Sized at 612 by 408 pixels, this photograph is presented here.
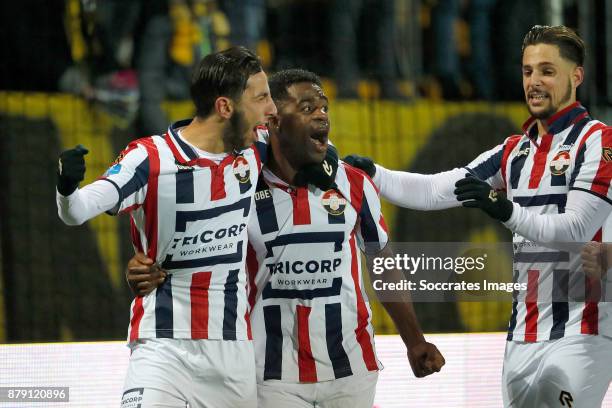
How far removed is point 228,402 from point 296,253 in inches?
21.9

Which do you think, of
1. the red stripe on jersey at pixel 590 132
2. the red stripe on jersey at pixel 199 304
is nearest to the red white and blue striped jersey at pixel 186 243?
the red stripe on jersey at pixel 199 304

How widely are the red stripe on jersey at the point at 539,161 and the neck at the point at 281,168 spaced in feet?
2.92

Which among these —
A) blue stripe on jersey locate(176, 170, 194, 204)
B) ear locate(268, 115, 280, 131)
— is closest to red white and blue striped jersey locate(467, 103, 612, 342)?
ear locate(268, 115, 280, 131)

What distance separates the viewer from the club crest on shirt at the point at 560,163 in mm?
3689

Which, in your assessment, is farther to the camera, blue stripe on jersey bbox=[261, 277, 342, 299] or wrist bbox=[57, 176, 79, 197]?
blue stripe on jersey bbox=[261, 277, 342, 299]

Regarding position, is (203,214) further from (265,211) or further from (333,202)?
(333,202)

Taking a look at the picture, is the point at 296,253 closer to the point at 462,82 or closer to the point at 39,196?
the point at 39,196

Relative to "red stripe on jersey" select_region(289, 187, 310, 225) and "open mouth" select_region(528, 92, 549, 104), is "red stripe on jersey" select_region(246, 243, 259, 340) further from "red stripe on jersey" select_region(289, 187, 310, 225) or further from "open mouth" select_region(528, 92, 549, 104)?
"open mouth" select_region(528, 92, 549, 104)

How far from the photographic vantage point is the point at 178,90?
7.89 meters

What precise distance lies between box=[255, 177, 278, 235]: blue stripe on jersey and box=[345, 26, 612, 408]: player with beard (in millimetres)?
507

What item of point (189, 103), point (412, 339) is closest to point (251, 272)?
point (412, 339)

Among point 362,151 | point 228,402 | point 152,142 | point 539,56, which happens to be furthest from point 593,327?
point 362,151

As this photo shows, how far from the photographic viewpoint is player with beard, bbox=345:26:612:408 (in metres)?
3.58

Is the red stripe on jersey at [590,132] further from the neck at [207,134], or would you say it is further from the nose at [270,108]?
the neck at [207,134]
